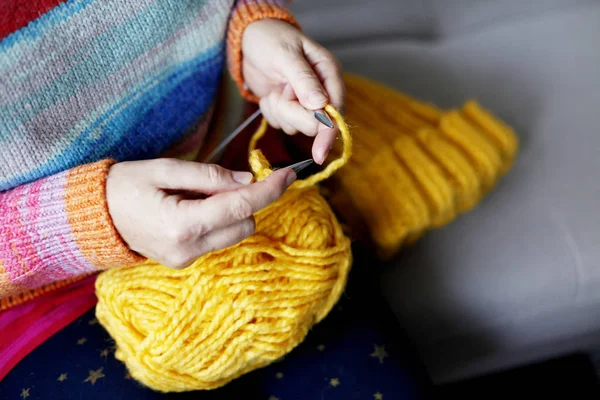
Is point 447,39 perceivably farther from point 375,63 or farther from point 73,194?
point 73,194

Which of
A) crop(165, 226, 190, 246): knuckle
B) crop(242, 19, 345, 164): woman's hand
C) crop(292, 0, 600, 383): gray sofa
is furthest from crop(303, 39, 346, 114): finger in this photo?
crop(292, 0, 600, 383): gray sofa

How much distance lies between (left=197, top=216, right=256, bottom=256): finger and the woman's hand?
0.11 metres

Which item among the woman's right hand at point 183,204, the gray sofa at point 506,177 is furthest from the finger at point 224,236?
the gray sofa at point 506,177

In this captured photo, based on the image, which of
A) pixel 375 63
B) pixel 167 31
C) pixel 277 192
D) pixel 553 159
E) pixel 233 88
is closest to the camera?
pixel 277 192

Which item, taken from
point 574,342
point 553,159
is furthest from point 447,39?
point 574,342

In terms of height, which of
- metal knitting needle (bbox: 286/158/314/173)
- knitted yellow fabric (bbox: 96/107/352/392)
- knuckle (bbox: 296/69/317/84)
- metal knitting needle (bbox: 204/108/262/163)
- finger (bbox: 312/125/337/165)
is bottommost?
knitted yellow fabric (bbox: 96/107/352/392)

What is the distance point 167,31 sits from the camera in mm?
621

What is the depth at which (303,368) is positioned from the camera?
69cm

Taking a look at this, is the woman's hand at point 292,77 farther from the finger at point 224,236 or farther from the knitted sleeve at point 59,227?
the knitted sleeve at point 59,227

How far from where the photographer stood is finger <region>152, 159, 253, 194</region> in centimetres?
50

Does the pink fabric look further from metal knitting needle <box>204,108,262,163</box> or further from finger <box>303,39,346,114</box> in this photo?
finger <box>303,39,346,114</box>

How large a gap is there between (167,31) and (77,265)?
0.28m

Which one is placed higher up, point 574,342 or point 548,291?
point 548,291

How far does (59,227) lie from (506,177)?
0.72 meters
